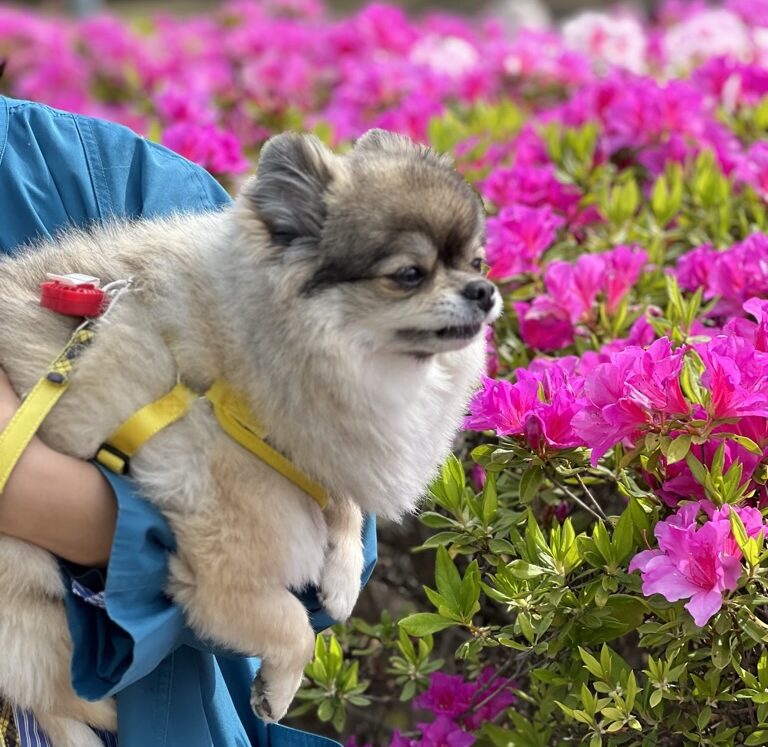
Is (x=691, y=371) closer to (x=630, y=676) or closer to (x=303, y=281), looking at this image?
(x=630, y=676)

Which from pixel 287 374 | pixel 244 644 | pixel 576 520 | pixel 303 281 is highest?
pixel 303 281

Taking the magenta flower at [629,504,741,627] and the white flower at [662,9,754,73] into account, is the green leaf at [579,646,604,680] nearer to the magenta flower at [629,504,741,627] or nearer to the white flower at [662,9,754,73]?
the magenta flower at [629,504,741,627]

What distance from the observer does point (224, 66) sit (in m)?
5.72

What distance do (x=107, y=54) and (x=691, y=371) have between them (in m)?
4.50

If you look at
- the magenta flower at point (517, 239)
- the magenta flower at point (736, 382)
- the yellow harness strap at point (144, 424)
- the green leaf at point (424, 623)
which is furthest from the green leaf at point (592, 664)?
the magenta flower at point (517, 239)

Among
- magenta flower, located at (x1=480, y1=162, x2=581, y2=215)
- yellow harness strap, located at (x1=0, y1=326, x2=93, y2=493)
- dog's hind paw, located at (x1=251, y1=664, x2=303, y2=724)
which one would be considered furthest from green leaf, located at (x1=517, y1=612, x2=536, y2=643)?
magenta flower, located at (x1=480, y1=162, x2=581, y2=215)

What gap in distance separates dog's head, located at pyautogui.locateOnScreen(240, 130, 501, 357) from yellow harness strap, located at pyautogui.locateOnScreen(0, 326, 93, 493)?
41 centimetres

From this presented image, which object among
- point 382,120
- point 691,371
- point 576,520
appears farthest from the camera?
point 382,120

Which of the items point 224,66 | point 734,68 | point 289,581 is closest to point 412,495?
point 289,581

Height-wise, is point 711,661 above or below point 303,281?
below

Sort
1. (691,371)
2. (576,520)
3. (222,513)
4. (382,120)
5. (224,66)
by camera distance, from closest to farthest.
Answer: (222,513)
(691,371)
(576,520)
(382,120)
(224,66)

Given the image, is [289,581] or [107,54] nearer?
Result: [289,581]

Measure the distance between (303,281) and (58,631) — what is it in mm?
803

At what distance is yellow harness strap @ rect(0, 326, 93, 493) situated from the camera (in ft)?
6.47
